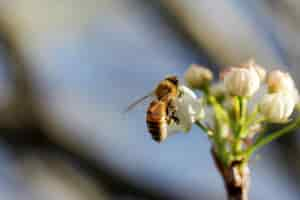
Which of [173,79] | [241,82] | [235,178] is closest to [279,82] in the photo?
[241,82]

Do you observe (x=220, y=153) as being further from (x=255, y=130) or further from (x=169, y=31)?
(x=169, y=31)

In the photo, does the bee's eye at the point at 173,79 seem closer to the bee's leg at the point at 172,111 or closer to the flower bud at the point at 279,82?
the bee's leg at the point at 172,111

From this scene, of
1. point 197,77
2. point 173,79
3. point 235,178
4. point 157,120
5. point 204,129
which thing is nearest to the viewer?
point 235,178

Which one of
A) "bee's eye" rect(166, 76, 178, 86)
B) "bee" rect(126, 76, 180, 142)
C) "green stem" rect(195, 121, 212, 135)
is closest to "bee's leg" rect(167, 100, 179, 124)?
"bee" rect(126, 76, 180, 142)

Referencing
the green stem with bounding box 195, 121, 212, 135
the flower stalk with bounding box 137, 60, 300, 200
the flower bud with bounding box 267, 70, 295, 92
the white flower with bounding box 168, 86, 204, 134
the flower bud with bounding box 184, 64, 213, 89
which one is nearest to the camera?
the flower stalk with bounding box 137, 60, 300, 200

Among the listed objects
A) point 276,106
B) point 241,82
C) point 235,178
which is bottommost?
point 235,178

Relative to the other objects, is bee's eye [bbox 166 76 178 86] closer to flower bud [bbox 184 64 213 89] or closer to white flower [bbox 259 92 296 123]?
flower bud [bbox 184 64 213 89]

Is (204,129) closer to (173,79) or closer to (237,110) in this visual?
(237,110)

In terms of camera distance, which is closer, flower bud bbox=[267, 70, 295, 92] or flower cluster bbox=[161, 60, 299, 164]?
flower cluster bbox=[161, 60, 299, 164]
